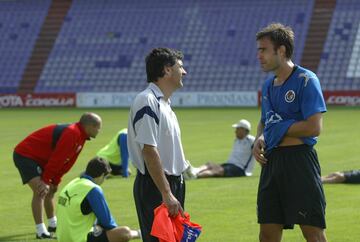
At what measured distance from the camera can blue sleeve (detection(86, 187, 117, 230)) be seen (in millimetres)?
9633

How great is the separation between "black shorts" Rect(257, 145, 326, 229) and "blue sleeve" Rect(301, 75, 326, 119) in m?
0.33

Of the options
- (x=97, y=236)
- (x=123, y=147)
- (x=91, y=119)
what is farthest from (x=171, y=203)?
(x=123, y=147)

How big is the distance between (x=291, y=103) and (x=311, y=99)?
18 cm

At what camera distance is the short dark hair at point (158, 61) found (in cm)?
696

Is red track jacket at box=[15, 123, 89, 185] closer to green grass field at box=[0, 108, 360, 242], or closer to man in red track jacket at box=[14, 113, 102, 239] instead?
man in red track jacket at box=[14, 113, 102, 239]

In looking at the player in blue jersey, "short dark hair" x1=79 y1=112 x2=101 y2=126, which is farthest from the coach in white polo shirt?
"short dark hair" x1=79 y1=112 x2=101 y2=126

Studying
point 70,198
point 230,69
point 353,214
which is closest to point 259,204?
point 70,198

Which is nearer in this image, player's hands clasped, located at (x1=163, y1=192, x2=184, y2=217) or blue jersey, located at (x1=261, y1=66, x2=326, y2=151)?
player's hands clasped, located at (x1=163, y1=192, x2=184, y2=217)

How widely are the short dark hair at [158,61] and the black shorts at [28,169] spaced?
5.06 meters

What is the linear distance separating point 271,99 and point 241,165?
1096 centimetres

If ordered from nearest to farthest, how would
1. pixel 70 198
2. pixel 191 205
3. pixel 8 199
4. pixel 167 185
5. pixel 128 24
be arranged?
pixel 167 185 < pixel 70 198 < pixel 191 205 < pixel 8 199 < pixel 128 24

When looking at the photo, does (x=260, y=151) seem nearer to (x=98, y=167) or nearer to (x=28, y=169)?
(x=98, y=167)

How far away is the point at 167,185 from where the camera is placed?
6816 mm

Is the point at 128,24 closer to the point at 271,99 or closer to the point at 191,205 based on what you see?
the point at 191,205
